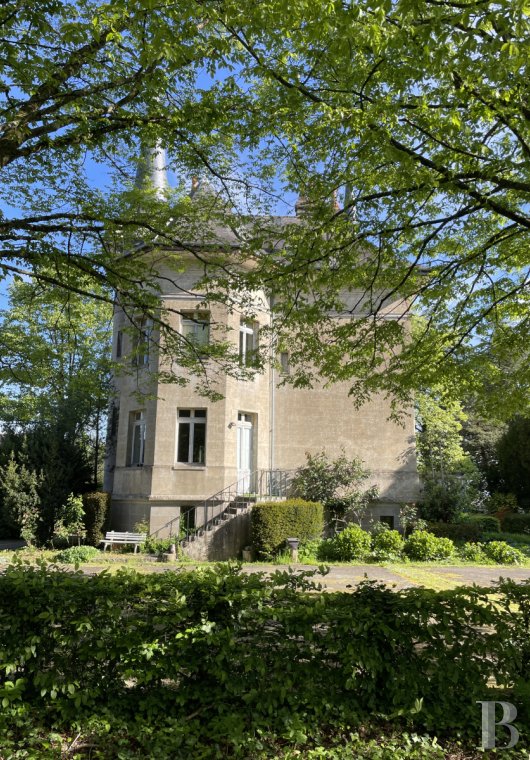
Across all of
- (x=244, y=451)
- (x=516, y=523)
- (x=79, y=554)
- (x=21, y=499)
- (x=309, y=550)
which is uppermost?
(x=244, y=451)

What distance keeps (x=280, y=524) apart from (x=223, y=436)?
3.56m

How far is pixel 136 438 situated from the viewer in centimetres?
1798

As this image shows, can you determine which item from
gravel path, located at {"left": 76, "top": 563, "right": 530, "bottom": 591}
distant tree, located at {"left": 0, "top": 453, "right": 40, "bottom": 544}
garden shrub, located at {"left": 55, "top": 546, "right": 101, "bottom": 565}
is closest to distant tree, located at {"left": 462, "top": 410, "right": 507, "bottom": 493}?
gravel path, located at {"left": 76, "top": 563, "right": 530, "bottom": 591}

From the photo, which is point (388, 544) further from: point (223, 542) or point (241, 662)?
point (241, 662)

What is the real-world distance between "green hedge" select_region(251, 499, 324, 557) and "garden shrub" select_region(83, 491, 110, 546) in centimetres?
506

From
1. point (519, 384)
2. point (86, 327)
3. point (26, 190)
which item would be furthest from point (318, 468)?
point (86, 327)

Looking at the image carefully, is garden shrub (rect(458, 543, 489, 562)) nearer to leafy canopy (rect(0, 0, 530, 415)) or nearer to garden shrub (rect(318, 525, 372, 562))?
garden shrub (rect(318, 525, 372, 562))

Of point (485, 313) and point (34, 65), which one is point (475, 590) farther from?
point (34, 65)

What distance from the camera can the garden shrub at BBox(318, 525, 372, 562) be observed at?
14180 mm

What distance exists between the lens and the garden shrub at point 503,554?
14164 mm

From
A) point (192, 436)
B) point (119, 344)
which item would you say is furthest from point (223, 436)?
point (119, 344)

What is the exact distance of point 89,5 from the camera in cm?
636

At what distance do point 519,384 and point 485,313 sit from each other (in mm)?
1439

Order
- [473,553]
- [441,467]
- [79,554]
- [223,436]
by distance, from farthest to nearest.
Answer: [441,467]
[223,436]
[473,553]
[79,554]
